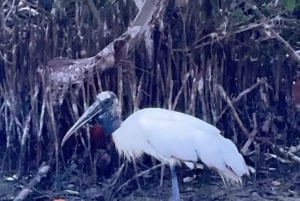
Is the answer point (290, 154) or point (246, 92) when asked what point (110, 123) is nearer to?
point (246, 92)

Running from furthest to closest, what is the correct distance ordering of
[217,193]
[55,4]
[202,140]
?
[55,4] < [217,193] < [202,140]

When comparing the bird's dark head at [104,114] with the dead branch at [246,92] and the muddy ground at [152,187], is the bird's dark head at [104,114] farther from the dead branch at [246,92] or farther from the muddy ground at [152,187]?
the dead branch at [246,92]

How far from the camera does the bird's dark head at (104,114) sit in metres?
7.80

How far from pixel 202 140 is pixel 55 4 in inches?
77.2

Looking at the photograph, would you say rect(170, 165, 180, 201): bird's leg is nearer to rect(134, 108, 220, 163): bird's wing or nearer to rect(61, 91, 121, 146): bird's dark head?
rect(134, 108, 220, 163): bird's wing

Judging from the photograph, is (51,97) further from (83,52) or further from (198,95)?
(198,95)

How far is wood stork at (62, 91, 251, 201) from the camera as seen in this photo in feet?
23.9

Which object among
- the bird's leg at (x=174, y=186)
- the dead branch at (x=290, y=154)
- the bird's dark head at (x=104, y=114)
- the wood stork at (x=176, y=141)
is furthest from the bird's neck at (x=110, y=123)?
the dead branch at (x=290, y=154)

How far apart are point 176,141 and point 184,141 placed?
0.06 metres

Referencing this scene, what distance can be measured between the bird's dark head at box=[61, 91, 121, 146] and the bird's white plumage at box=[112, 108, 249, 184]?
286mm

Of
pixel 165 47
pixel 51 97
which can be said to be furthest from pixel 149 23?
pixel 51 97

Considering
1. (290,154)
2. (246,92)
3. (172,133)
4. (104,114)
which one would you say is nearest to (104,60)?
(104,114)

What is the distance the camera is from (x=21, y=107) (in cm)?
841

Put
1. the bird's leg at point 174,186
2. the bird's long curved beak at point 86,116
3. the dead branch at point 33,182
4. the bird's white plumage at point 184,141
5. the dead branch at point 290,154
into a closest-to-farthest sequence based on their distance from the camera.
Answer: the bird's white plumage at point 184,141
the bird's leg at point 174,186
the dead branch at point 33,182
the bird's long curved beak at point 86,116
the dead branch at point 290,154
